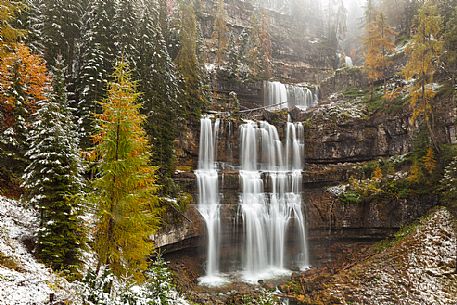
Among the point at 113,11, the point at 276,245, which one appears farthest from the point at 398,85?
the point at 113,11

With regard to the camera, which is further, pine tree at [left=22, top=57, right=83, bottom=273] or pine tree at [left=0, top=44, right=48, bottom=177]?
pine tree at [left=0, top=44, right=48, bottom=177]

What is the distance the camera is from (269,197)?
2612cm

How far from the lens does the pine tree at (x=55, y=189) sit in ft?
31.9

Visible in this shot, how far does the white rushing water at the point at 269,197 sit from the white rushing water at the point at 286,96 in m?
10.4

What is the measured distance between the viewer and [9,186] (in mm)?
13266

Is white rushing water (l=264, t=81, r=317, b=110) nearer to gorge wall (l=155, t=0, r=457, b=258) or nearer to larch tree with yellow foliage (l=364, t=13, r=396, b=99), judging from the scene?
gorge wall (l=155, t=0, r=457, b=258)

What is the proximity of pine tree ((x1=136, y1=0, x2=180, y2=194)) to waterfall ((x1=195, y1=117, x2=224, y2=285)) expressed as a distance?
349 cm

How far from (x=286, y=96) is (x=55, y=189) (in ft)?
117

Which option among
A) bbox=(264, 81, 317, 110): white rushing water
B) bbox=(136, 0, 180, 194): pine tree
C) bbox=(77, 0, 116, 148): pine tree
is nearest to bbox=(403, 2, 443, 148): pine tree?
bbox=(264, 81, 317, 110): white rushing water

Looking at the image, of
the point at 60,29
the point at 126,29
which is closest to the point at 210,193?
the point at 126,29

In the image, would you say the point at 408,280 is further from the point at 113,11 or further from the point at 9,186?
the point at 113,11

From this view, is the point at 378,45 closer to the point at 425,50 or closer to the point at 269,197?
the point at 425,50

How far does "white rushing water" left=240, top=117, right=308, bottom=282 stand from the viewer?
79.0ft

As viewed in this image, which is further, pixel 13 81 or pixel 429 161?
pixel 429 161
